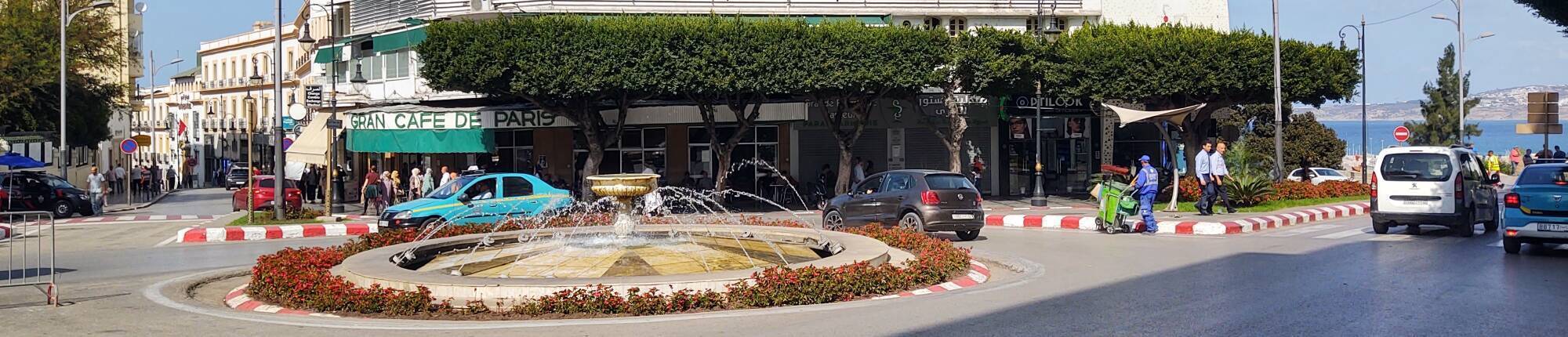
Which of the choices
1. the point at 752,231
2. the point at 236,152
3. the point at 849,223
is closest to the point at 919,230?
the point at 849,223

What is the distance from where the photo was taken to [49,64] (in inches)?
1638

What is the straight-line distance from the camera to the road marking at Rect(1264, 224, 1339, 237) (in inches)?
838

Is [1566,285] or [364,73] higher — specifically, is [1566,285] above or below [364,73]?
below

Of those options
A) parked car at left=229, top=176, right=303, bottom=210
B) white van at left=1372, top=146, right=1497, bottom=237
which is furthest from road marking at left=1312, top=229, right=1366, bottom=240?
parked car at left=229, top=176, right=303, bottom=210

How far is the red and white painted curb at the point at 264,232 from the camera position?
24438 mm

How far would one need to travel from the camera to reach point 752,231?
1869 centimetres

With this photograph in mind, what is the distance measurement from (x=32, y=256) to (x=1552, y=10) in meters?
25.2

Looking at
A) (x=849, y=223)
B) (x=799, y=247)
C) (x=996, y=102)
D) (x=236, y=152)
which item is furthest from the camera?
(x=236, y=152)

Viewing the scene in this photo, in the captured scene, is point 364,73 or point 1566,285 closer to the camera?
point 1566,285

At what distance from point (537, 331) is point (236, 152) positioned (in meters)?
83.8

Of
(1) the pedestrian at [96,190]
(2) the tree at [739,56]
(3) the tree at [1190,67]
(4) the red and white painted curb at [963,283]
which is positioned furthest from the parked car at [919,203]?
(1) the pedestrian at [96,190]

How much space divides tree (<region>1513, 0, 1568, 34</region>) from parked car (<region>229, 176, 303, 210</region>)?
2742 cm

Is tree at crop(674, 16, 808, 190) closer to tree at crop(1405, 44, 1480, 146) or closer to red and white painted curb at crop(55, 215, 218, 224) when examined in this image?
red and white painted curb at crop(55, 215, 218, 224)

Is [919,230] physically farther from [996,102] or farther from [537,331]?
[996,102]
